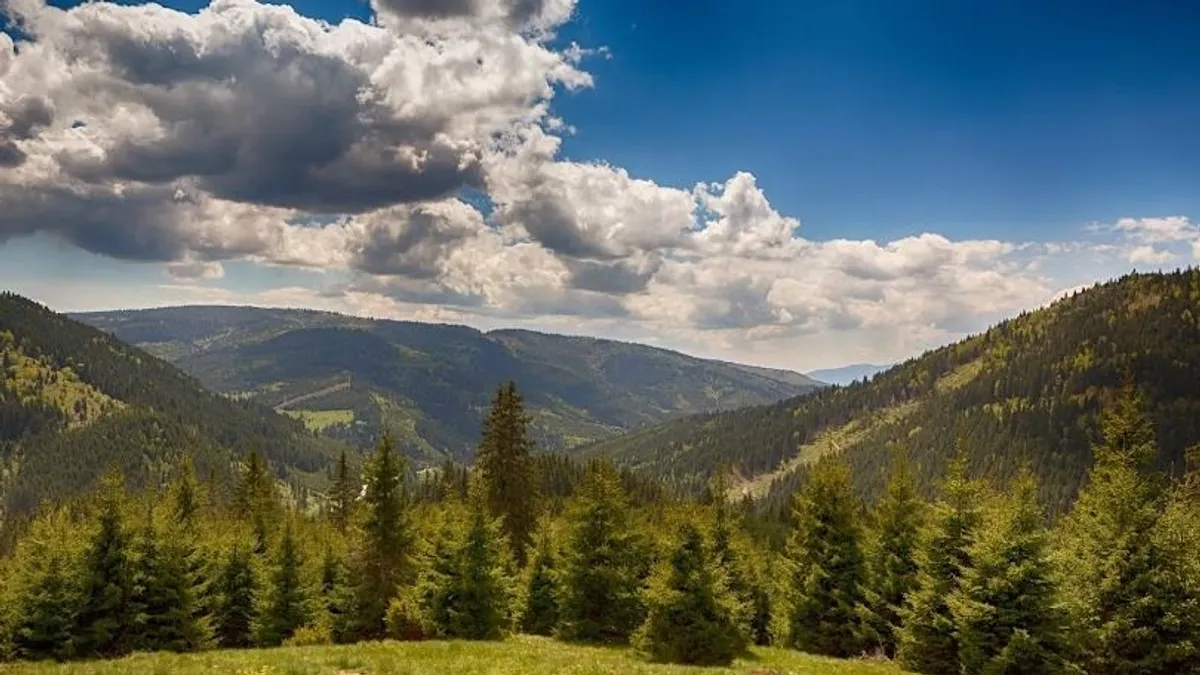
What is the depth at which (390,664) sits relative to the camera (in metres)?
22.0

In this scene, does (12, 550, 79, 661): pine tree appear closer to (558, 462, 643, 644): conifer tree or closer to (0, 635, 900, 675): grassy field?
(0, 635, 900, 675): grassy field

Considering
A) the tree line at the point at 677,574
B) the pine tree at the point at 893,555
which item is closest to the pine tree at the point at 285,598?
the tree line at the point at 677,574

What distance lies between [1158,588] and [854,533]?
14809mm

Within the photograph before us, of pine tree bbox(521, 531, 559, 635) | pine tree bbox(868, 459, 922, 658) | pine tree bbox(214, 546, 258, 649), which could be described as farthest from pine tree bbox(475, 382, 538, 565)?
pine tree bbox(868, 459, 922, 658)

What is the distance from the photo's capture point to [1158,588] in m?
30.3

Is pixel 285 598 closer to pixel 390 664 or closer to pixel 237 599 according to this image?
pixel 237 599

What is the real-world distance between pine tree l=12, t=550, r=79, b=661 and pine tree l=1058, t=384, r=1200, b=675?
4848cm

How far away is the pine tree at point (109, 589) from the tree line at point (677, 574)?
0.32 ft

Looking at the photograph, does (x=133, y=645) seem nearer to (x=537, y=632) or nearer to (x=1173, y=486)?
(x=537, y=632)

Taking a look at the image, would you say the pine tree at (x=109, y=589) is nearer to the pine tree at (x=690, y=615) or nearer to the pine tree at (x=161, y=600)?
the pine tree at (x=161, y=600)

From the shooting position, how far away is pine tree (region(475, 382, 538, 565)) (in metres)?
61.0

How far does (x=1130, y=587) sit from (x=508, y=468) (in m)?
43.5

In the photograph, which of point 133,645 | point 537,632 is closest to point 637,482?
point 537,632

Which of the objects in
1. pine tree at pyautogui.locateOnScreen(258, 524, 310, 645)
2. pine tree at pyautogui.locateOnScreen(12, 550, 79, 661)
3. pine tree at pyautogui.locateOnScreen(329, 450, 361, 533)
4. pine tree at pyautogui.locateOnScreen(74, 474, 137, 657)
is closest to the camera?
pine tree at pyautogui.locateOnScreen(12, 550, 79, 661)
